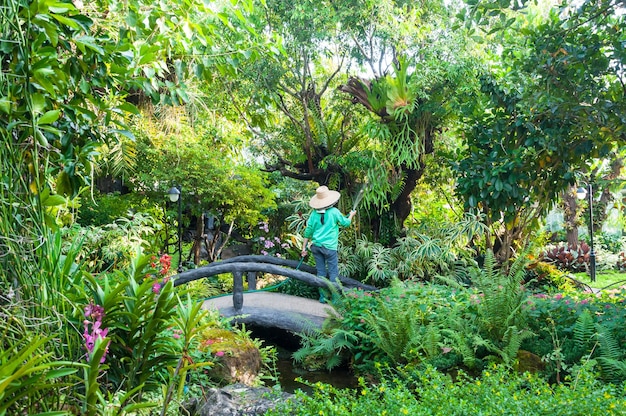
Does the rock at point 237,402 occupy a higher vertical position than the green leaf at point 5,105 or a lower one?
lower

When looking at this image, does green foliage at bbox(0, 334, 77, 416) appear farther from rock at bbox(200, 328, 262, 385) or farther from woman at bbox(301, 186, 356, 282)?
woman at bbox(301, 186, 356, 282)

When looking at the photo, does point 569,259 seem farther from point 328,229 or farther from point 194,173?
point 194,173

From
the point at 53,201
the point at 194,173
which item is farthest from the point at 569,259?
the point at 53,201

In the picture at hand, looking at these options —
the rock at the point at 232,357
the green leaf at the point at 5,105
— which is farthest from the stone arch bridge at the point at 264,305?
the green leaf at the point at 5,105

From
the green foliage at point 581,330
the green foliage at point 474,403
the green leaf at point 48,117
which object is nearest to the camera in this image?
the green leaf at point 48,117

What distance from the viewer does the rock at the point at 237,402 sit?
364cm

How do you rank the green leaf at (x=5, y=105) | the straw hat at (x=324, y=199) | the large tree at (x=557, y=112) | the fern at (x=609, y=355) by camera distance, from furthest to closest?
1. the straw hat at (x=324, y=199)
2. the large tree at (x=557, y=112)
3. the fern at (x=609, y=355)
4. the green leaf at (x=5, y=105)

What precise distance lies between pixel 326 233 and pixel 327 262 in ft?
1.46

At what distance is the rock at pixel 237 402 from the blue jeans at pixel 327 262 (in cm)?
433

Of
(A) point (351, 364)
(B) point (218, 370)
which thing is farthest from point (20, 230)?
(A) point (351, 364)

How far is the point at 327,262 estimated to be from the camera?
836cm

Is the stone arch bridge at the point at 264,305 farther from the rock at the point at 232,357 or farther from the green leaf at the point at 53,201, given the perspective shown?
the green leaf at the point at 53,201

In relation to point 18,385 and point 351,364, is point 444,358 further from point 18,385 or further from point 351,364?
point 18,385

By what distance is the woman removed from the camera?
821 cm
